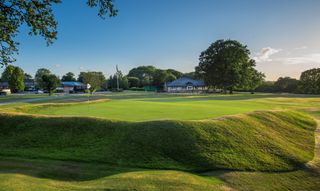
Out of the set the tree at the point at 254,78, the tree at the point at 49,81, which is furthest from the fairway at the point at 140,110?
the tree at the point at 254,78

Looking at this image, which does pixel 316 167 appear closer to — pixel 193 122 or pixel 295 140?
pixel 295 140

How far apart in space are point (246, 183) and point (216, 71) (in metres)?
60.7

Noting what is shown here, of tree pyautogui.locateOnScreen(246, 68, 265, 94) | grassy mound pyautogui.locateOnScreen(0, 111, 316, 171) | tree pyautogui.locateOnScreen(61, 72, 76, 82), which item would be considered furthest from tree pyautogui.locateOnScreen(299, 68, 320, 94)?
tree pyautogui.locateOnScreen(61, 72, 76, 82)

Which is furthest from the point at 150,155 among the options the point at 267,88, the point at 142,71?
the point at 142,71

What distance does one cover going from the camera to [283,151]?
11.0 metres

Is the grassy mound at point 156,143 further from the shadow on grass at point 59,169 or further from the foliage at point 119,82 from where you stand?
the foliage at point 119,82

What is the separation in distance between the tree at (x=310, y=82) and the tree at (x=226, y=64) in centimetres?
2067

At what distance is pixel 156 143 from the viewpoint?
10367mm

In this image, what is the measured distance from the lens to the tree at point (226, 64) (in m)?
64.6

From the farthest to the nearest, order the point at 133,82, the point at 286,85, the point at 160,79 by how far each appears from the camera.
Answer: the point at 133,82 < the point at 160,79 < the point at 286,85

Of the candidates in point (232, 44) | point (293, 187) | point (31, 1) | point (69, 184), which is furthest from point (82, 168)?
point (232, 44)

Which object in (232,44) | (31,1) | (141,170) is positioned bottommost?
(141,170)

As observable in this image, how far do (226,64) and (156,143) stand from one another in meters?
59.2

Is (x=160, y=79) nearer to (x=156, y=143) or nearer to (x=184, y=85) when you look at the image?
(x=184, y=85)
